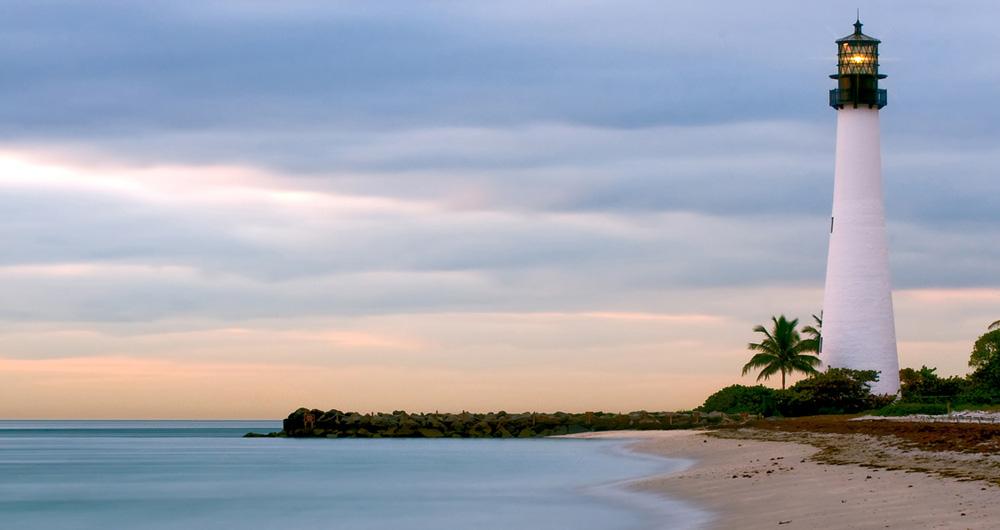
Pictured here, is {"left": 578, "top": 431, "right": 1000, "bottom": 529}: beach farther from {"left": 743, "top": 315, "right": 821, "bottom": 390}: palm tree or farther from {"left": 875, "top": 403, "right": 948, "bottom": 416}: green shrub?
{"left": 743, "top": 315, "right": 821, "bottom": 390}: palm tree

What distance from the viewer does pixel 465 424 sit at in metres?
74.8

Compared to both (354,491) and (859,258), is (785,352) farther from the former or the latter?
(354,491)

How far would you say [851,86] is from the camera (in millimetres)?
54938

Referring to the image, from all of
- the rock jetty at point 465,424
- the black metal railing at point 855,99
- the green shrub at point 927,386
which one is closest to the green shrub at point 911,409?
the green shrub at point 927,386

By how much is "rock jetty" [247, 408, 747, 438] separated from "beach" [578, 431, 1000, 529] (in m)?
41.1

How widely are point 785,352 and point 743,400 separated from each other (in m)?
3.19

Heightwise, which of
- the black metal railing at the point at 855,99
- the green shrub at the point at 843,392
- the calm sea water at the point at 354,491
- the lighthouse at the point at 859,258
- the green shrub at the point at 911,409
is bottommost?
the calm sea water at the point at 354,491

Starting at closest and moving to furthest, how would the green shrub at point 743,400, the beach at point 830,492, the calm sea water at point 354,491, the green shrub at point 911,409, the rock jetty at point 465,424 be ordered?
1. the beach at point 830,492
2. the calm sea water at point 354,491
3. the green shrub at point 911,409
4. the green shrub at point 743,400
5. the rock jetty at point 465,424

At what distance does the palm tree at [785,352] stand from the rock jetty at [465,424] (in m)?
5.87

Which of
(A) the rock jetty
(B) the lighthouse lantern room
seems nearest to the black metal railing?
(B) the lighthouse lantern room

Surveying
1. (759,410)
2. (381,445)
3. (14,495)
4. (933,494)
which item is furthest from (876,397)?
(933,494)

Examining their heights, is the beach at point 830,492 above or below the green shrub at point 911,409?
below

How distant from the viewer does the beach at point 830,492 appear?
51.4 feet

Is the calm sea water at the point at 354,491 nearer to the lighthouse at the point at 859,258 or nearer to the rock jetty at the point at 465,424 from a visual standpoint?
the lighthouse at the point at 859,258
